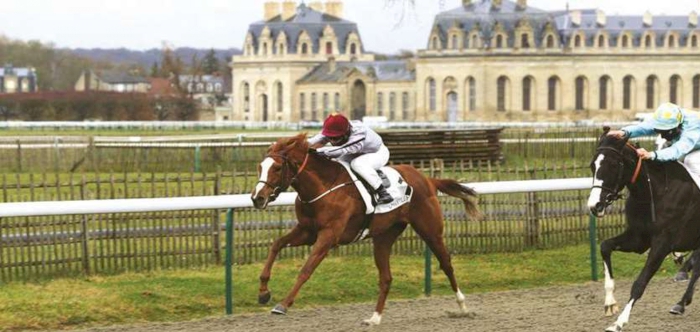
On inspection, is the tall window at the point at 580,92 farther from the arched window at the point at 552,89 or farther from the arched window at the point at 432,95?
the arched window at the point at 432,95

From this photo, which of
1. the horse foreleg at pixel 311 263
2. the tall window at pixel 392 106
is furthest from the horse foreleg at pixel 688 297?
the tall window at pixel 392 106

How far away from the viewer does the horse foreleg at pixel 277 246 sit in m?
9.95

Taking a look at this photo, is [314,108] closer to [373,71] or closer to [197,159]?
[373,71]

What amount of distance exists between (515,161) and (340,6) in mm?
53543

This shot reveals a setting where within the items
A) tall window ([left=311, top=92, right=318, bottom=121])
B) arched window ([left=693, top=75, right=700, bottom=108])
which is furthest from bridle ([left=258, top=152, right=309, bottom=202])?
tall window ([left=311, top=92, right=318, bottom=121])

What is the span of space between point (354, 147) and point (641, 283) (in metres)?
2.21

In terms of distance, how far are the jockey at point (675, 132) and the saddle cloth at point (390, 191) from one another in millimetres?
1641

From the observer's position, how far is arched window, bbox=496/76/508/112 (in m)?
72.9

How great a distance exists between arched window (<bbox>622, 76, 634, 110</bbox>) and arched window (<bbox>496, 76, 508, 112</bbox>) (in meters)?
6.31

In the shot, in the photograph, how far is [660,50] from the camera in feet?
243

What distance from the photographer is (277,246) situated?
33.3 ft

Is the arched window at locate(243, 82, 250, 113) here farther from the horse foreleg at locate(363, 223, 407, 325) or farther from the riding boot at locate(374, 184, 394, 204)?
the riding boot at locate(374, 184, 394, 204)

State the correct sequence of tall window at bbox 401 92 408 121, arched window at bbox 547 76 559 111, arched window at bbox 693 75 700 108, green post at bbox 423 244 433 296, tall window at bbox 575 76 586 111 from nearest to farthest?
green post at bbox 423 244 433 296
arched window at bbox 547 76 559 111
tall window at bbox 575 76 586 111
arched window at bbox 693 75 700 108
tall window at bbox 401 92 408 121

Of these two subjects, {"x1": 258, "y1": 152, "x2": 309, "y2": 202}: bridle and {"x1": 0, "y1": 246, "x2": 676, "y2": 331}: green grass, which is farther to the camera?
{"x1": 0, "y1": 246, "x2": 676, "y2": 331}: green grass
